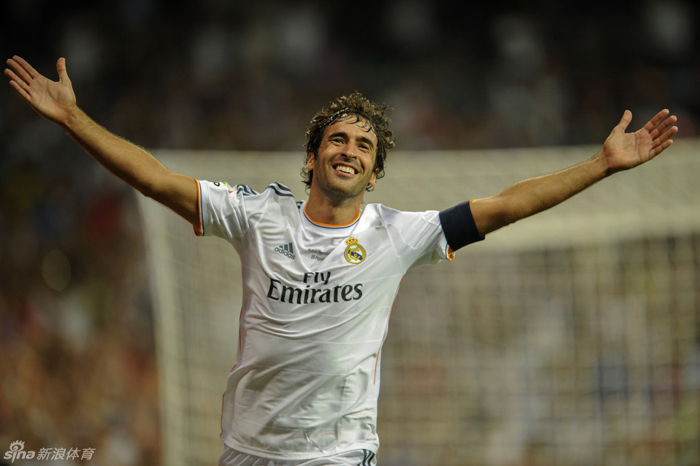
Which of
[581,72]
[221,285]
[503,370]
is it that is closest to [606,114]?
[581,72]

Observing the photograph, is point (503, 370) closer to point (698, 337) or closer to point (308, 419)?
point (698, 337)

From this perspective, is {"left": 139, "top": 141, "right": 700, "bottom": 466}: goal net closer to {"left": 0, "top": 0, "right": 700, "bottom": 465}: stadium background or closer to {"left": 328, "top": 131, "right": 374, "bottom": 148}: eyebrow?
{"left": 328, "top": 131, "right": 374, "bottom": 148}: eyebrow

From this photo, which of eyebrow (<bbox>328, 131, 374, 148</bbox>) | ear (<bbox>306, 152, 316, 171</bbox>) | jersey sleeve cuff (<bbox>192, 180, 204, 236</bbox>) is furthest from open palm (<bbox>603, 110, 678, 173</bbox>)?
jersey sleeve cuff (<bbox>192, 180, 204, 236</bbox>)

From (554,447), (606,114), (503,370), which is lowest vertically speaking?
(554,447)

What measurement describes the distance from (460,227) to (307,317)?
80 cm

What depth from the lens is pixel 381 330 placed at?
307 centimetres

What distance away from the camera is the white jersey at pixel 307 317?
2.91 meters

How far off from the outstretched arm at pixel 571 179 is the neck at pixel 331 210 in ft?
1.87

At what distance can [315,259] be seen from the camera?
9.93ft

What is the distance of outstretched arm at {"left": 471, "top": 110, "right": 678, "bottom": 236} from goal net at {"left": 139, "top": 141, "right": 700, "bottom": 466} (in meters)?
2.90

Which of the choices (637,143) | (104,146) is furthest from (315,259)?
(637,143)

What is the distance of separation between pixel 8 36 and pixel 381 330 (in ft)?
39.8

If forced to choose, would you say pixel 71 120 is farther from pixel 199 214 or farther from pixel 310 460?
pixel 310 460

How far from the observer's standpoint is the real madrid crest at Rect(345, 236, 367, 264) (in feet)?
9.99
